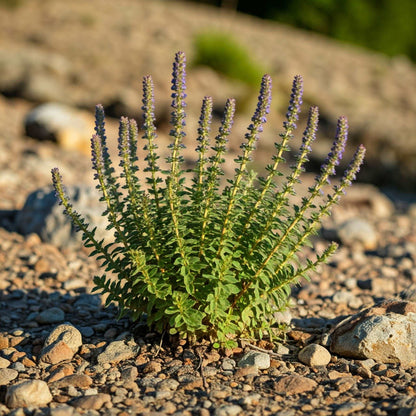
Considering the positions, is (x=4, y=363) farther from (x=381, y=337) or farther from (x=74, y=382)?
(x=381, y=337)

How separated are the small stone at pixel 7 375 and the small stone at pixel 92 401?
1.59 feet

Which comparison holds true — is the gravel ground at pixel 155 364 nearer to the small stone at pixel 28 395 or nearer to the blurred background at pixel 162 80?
the small stone at pixel 28 395

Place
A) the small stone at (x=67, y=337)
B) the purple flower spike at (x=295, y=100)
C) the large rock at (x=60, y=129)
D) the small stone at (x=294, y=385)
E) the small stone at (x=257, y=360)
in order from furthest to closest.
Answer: the large rock at (x=60, y=129) < the small stone at (x=67, y=337) < the small stone at (x=257, y=360) < the small stone at (x=294, y=385) < the purple flower spike at (x=295, y=100)

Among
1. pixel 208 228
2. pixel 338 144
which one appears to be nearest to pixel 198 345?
pixel 208 228

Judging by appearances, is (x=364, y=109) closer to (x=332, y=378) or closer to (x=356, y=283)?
(x=356, y=283)

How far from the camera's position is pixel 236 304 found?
3666 mm

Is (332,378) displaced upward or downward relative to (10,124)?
upward

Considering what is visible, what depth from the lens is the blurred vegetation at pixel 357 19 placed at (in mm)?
22188

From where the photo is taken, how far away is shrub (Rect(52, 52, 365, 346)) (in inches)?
129

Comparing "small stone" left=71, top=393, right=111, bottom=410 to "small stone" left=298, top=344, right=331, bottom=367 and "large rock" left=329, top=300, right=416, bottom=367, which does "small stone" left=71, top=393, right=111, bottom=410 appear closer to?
"small stone" left=298, top=344, right=331, bottom=367

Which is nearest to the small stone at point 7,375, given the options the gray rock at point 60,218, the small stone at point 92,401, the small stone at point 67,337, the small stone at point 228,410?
the small stone at point 67,337

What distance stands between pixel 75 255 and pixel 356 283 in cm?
301

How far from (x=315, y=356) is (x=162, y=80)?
1007cm

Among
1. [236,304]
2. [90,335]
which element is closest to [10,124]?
[90,335]
